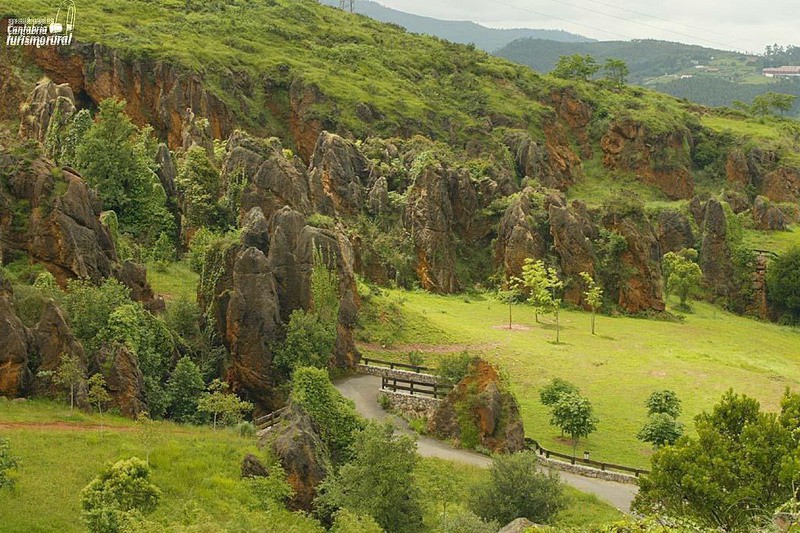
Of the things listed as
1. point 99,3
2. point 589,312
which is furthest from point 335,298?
point 99,3

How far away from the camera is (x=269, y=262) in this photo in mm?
44688

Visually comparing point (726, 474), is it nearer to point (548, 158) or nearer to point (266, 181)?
point (266, 181)

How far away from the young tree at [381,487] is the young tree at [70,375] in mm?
10512

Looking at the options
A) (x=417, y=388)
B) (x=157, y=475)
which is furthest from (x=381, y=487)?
(x=417, y=388)

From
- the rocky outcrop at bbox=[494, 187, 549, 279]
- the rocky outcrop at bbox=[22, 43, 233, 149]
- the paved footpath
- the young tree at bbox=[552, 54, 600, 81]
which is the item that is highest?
the young tree at bbox=[552, 54, 600, 81]

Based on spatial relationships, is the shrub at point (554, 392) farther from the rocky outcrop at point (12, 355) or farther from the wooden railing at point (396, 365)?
the rocky outcrop at point (12, 355)

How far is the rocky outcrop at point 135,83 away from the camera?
92.7 metres

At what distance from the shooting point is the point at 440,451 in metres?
40.3

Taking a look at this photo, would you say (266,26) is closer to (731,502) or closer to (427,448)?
(427,448)

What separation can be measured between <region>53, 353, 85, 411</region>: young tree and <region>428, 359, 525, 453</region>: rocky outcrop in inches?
675

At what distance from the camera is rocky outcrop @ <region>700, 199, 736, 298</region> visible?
95062 millimetres

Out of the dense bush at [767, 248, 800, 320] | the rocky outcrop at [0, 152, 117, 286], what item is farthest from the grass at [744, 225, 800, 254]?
the rocky outcrop at [0, 152, 117, 286]

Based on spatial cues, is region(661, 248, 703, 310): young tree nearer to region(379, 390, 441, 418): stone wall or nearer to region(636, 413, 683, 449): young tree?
region(636, 413, 683, 449): young tree

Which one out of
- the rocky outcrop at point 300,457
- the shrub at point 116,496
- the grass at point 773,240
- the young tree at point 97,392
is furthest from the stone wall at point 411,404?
the grass at point 773,240
